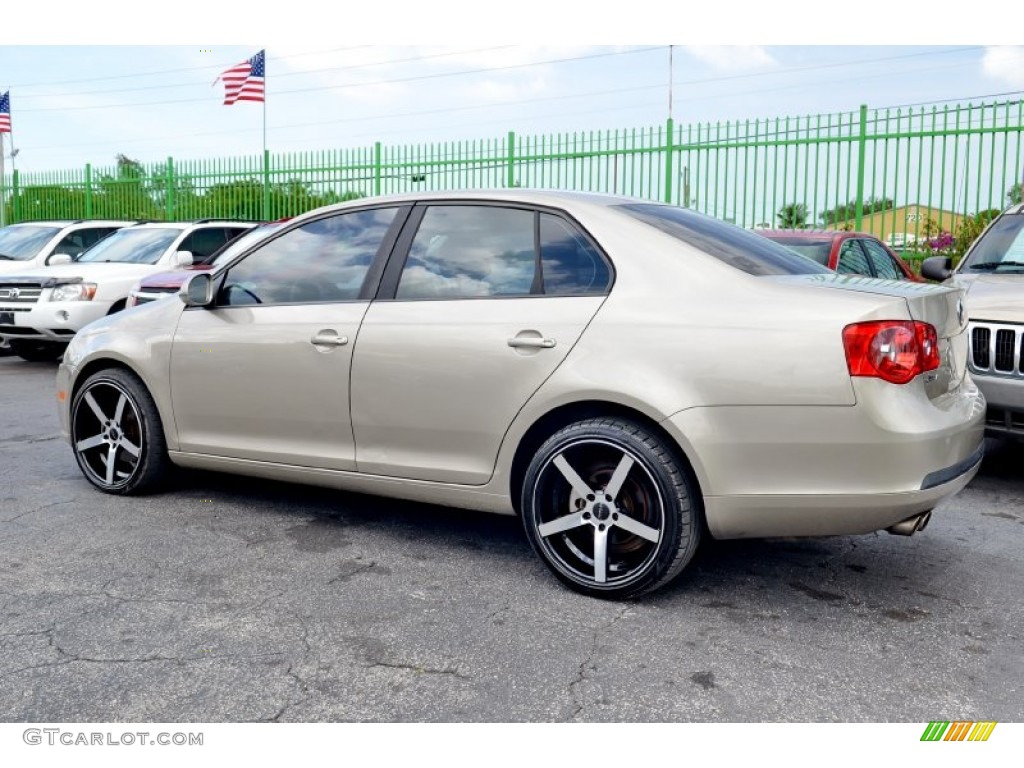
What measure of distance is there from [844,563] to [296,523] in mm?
2453

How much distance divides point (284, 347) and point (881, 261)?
6158mm

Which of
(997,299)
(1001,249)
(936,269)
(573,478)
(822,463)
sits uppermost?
(1001,249)

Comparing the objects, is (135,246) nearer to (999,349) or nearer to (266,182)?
(266,182)

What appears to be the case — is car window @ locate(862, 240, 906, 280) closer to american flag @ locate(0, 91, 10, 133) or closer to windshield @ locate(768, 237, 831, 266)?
windshield @ locate(768, 237, 831, 266)

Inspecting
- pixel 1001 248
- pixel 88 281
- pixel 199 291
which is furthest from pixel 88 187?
pixel 1001 248

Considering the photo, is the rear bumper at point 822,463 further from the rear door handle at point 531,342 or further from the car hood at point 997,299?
the car hood at point 997,299

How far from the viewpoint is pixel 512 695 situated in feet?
9.87

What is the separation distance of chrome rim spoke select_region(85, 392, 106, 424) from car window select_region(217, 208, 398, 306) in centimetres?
99

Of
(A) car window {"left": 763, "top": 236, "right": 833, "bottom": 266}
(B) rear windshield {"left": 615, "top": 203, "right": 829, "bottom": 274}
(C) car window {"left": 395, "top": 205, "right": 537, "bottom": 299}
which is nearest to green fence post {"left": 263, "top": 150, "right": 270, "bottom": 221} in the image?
(A) car window {"left": 763, "top": 236, "right": 833, "bottom": 266}

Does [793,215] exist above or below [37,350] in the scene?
above

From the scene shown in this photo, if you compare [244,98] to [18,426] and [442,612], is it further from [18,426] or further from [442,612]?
[442,612]

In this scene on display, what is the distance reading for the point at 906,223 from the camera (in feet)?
41.1

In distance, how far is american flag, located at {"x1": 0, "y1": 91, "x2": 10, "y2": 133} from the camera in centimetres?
2394

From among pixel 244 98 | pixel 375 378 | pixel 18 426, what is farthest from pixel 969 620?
pixel 244 98
